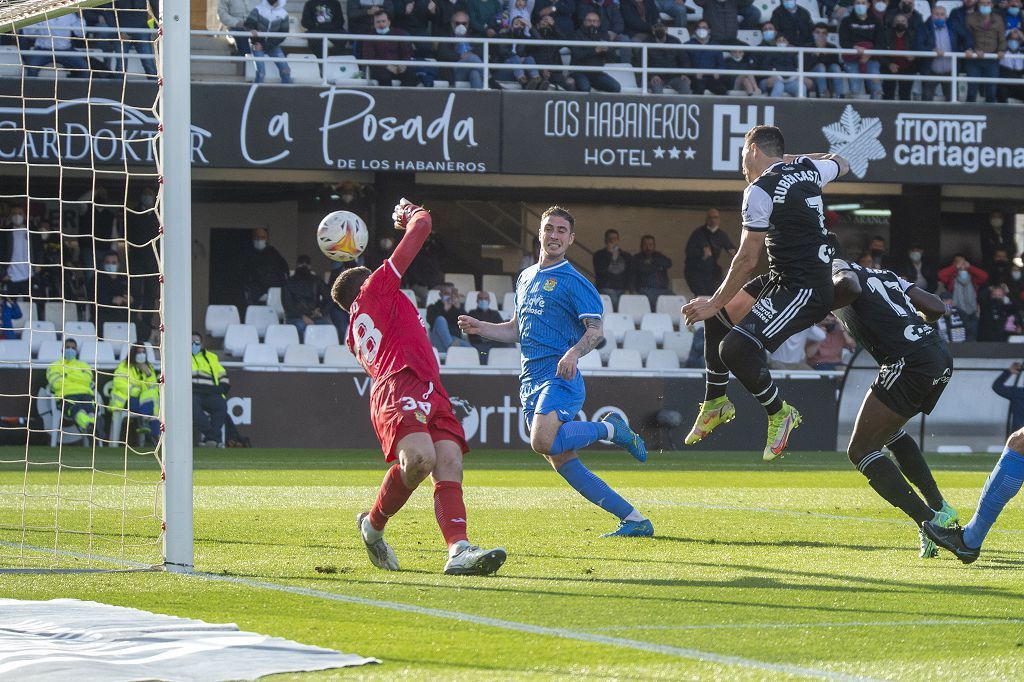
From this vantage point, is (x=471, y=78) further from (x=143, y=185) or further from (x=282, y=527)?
(x=282, y=527)

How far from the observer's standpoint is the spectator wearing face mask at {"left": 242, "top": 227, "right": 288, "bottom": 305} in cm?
2198

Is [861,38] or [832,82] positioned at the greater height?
[861,38]

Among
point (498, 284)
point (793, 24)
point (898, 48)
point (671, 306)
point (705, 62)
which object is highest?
point (793, 24)

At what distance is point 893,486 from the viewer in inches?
290

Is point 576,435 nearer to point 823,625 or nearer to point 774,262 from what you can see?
point 774,262

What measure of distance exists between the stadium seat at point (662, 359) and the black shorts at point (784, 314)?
494 inches

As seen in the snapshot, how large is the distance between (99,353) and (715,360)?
13185mm

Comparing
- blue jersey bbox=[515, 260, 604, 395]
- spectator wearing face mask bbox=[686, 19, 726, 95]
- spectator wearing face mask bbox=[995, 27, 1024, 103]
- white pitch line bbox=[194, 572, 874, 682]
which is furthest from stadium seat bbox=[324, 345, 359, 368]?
white pitch line bbox=[194, 572, 874, 682]

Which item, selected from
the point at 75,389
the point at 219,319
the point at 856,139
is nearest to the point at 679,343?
the point at 856,139

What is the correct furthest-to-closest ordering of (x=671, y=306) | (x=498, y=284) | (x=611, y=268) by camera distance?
(x=498, y=284) < (x=611, y=268) < (x=671, y=306)

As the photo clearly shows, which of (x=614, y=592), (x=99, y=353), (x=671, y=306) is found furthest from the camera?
(x=671, y=306)

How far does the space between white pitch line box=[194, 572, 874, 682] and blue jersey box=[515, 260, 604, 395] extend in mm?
2537

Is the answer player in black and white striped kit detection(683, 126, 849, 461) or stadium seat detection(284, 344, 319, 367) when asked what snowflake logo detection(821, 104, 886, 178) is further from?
player in black and white striped kit detection(683, 126, 849, 461)

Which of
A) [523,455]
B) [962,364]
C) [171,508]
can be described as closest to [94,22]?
[523,455]
